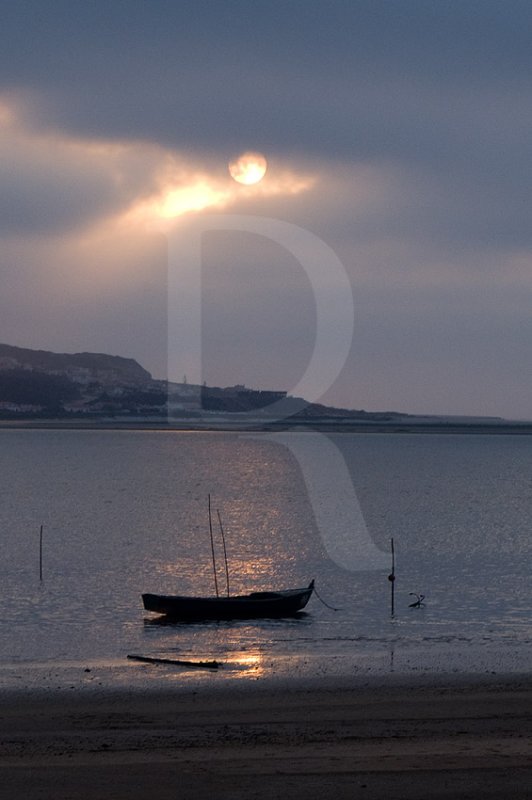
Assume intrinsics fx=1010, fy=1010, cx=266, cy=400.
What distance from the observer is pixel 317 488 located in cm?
10819

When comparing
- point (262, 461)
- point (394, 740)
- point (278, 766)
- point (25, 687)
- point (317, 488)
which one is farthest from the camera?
point (262, 461)

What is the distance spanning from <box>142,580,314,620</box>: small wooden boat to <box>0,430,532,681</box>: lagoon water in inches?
23.6

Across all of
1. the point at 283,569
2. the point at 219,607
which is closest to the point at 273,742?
the point at 219,607

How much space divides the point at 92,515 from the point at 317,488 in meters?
38.7

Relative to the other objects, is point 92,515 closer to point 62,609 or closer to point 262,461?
point 62,609

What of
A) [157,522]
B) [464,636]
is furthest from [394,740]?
[157,522]

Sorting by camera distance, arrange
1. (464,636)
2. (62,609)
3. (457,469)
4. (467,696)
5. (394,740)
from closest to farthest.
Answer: (394,740) → (467,696) → (464,636) → (62,609) → (457,469)

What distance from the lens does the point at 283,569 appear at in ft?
151

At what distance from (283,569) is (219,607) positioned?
15.4 m

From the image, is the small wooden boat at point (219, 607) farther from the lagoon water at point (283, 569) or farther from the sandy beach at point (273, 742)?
the sandy beach at point (273, 742)

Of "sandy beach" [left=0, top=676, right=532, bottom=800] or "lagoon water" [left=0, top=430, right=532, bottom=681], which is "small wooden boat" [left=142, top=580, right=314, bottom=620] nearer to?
"lagoon water" [left=0, top=430, right=532, bottom=681]

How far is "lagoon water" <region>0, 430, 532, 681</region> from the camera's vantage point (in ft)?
84.3

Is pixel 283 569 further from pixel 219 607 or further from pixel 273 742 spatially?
pixel 273 742

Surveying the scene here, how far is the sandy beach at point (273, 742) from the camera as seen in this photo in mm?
12133
